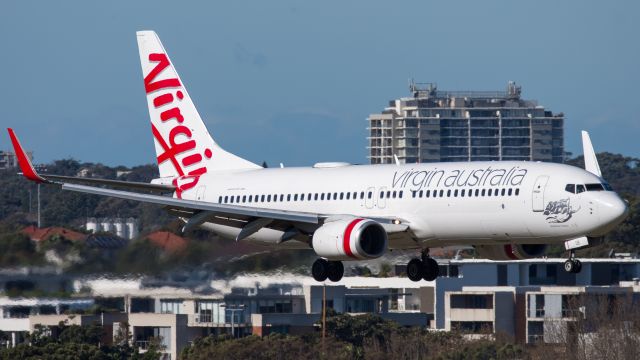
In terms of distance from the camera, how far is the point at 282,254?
6644 cm

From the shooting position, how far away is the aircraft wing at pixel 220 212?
6003cm

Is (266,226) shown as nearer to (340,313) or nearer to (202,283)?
(202,283)

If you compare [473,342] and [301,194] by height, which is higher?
[301,194]

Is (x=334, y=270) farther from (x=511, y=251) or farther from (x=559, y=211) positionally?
(x=559, y=211)

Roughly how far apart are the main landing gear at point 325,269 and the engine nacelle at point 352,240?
1746mm

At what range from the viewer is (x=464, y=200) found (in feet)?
189

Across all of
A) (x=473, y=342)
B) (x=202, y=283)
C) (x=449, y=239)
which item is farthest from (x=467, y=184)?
(x=473, y=342)

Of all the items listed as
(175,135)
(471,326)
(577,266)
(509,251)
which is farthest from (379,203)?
(471,326)

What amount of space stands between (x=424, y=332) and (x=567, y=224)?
151ft

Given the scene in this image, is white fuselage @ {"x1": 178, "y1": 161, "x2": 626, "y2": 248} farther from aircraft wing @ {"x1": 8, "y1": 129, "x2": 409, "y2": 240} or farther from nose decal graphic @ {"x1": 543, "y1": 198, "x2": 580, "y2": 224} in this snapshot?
aircraft wing @ {"x1": 8, "y1": 129, "x2": 409, "y2": 240}

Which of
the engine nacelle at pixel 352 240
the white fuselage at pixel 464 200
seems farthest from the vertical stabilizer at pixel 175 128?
the engine nacelle at pixel 352 240

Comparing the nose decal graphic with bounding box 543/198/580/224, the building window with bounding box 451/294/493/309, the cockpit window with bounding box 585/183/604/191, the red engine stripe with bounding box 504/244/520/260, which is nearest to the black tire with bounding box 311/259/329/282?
the red engine stripe with bounding box 504/244/520/260

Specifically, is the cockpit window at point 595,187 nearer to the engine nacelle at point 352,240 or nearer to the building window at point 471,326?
the engine nacelle at point 352,240

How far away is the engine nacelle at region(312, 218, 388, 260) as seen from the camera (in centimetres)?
5838
